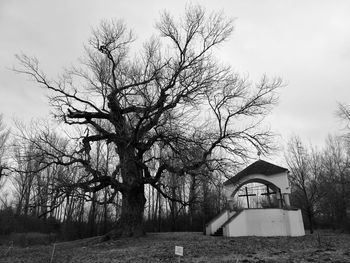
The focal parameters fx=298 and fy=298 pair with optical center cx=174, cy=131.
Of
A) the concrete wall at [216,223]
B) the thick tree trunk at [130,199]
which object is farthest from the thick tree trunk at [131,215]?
the concrete wall at [216,223]

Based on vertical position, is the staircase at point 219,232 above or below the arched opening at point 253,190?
below

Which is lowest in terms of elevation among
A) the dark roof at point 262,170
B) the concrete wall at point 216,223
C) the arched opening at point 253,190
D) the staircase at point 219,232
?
the staircase at point 219,232

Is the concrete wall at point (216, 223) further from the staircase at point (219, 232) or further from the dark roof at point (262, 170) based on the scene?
the dark roof at point (262, 170)

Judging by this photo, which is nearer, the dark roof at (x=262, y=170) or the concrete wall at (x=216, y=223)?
the dark roof at (x=262, y=170)

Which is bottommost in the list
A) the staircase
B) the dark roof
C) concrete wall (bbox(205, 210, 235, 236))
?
the staircase

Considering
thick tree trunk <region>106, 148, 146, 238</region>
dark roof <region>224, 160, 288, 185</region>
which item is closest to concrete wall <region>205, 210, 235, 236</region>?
dark roof <region>224, 160, 288, 185</region>

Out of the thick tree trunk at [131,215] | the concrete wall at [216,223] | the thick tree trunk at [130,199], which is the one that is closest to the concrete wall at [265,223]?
the concrete wall at [216,223]

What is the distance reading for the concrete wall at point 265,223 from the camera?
73.6ft

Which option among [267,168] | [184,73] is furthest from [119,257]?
[267,168]

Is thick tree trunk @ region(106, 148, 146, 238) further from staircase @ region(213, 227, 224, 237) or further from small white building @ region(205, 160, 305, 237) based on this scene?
staircase @ region(213, 227, 224, 237)

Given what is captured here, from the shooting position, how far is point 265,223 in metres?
22.7

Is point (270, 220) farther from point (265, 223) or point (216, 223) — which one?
point (216, 223)

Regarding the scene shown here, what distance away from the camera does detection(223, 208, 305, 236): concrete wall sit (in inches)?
883

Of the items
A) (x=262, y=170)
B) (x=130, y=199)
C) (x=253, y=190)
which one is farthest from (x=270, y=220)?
(x=130, y=199)
